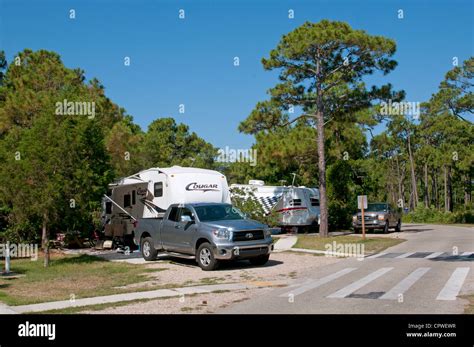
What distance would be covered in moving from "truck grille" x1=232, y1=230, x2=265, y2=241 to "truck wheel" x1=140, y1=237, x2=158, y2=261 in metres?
3.82

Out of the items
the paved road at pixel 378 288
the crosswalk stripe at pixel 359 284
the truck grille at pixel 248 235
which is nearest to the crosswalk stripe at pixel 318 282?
the paved road at pixel 378 288

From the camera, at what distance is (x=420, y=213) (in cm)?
5344

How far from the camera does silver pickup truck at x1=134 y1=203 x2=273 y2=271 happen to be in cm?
1511

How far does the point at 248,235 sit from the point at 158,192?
648 cm

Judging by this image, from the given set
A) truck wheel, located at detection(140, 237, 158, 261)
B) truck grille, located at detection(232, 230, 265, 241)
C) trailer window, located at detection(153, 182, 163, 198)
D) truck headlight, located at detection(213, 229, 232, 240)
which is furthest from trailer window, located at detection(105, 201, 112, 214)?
truck grille, located at detection(232, 230, 265, 241)

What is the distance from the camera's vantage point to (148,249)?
1811 centimetres

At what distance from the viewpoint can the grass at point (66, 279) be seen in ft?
38.5

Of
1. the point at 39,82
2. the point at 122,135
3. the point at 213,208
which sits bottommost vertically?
the point at 213,208

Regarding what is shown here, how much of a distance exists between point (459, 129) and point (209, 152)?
26336 mm

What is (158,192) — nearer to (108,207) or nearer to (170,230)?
(170,230)

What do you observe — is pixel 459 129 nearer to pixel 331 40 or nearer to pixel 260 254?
pixel 331 40

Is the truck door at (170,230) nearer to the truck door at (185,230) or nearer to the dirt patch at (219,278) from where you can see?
the truck door at (185,230)
